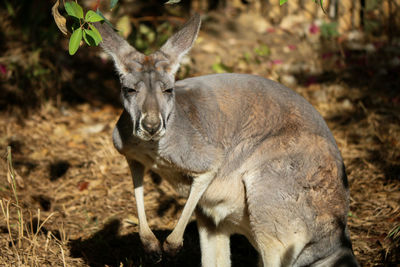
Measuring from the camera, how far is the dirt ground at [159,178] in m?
3.93

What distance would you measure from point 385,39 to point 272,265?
451 cm

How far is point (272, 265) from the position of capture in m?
3.24

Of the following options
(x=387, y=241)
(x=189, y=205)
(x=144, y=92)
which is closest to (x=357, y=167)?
(x=387, y=241)

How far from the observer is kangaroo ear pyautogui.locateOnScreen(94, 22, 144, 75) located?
3131mm

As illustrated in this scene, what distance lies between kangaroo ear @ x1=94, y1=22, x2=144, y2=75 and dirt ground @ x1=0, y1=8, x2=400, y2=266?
41.5 inches

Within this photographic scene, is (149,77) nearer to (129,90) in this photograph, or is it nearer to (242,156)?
(129,90)

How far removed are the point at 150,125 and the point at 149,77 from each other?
361mm

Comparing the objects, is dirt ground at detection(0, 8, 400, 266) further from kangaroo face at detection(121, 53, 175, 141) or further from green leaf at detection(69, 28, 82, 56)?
green leaf at detection(69, 28, 82, 56)

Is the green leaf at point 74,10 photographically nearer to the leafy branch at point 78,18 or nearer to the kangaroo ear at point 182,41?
the leafy branch at point 78,18

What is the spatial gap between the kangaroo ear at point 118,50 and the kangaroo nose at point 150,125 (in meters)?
0.43

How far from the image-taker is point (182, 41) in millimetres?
3289

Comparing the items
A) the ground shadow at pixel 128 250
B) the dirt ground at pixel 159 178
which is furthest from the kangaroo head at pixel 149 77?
the ground shadow at pixel 128 250

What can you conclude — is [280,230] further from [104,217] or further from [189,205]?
[104,217]

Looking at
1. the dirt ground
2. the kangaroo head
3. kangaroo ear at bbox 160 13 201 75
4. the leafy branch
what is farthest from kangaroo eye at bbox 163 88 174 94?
the dirt ground
